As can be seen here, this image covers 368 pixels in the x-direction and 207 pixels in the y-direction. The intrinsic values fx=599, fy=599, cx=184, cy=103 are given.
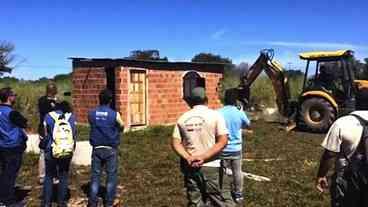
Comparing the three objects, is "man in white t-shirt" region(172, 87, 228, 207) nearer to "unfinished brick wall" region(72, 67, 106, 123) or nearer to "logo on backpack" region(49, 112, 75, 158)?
"logo on backpack" region(49, 112, 75, 158)

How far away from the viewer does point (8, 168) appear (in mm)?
8562

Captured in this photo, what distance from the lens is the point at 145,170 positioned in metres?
12.4

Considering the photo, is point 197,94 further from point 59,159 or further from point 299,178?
point 299,178

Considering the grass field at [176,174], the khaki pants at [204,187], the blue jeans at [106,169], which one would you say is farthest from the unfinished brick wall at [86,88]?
the khaki pants at [204,187]

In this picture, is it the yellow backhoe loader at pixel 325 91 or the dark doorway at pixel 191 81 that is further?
the dark doorway at pixel 191 81

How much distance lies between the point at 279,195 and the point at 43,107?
4.15 meters

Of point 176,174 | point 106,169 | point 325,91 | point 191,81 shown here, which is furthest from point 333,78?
point 106,169

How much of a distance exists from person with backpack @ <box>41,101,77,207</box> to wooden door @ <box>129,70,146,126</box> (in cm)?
1230

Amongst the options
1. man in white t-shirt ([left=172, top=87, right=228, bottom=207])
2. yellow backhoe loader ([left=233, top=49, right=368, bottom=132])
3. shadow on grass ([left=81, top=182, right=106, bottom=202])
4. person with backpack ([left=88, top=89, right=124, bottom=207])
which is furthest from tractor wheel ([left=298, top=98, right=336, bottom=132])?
man in white t-shirt ([left=172, top=87, right=228, bottom=207])

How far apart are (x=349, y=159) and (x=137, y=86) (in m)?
16.3

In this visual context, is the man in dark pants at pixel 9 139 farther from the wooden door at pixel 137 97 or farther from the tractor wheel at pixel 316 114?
the tractor wheel at pixel 316 114

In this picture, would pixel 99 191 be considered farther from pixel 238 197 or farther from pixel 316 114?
pixel 316 114

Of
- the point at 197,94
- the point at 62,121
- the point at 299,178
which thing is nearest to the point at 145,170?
the point at 299,178

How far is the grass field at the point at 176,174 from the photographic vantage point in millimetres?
9719
